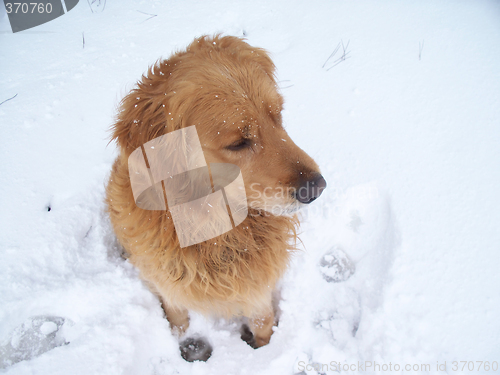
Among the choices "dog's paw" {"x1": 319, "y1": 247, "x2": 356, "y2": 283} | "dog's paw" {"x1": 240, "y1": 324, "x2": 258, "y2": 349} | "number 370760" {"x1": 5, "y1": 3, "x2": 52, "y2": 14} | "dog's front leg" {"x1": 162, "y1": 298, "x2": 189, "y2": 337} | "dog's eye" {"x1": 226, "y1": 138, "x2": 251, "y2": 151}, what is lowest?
"dog's paw" {"x1": 240, "y1": 324, "x2": 258, "y2": 349}

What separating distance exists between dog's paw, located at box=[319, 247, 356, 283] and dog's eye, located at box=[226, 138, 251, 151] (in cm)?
141

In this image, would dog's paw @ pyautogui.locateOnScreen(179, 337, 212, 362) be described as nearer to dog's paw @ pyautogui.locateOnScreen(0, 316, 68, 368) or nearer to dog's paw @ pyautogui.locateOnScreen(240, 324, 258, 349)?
dog's paw @ pyautogui.locateOnScreen(240, 324, 258, 349)

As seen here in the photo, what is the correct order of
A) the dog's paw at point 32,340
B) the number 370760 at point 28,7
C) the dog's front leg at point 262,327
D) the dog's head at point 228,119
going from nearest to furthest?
the dog's head at point 228,119, the dog's paw at point 32,340, the dog's front leg at point 262,327, the number 370760 at point 28,7

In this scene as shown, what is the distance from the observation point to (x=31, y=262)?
7.23ft

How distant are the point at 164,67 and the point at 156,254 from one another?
1.12 m

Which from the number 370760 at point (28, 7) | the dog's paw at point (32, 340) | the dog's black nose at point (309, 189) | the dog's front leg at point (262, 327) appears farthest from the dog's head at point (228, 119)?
the number 370760 at point (28, 7)

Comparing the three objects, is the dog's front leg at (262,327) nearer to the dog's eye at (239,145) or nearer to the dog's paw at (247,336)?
the dog's paw at (247,336)

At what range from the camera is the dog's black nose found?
1.56 metres

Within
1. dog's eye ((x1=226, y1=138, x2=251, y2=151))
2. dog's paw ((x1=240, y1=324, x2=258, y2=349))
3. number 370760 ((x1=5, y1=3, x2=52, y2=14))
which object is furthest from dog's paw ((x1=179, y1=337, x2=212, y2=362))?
number 370760 ((x1=5, y1=3, x2=52, y2=14))

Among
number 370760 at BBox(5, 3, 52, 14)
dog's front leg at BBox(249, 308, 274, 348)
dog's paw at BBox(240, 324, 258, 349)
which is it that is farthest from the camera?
number 370760 at BBox(5, 3, 52, 14)

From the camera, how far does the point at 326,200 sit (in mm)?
2596

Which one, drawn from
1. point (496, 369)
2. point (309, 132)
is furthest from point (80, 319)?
point (496, 369)

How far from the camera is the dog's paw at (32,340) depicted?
1969 millimetres

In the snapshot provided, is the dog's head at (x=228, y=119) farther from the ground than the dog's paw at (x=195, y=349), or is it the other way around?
the dog's head at (x=228, y=119)
